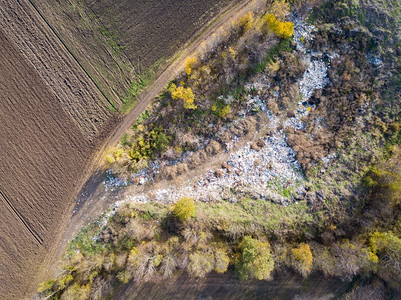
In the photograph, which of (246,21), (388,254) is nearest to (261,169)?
(388,254)

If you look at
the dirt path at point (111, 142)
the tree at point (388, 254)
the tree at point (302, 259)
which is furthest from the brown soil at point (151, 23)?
the tree at point (388, 254)

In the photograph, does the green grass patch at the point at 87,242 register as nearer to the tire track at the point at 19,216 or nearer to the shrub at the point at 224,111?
the tire track at the point at 19,216

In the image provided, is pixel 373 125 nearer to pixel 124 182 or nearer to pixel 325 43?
pixel 325 43

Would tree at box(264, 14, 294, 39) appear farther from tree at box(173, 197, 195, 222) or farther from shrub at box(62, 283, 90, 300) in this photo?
shrub at box(62, 283, 90, 300)

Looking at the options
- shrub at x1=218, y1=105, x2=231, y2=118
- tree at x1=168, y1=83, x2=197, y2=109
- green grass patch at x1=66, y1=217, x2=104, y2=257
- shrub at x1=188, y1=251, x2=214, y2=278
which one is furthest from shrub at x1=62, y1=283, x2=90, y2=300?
shrub at x1=218, y1=105, x2=231, y2=118

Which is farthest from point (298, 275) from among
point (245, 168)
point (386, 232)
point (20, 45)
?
point (20, 45)
